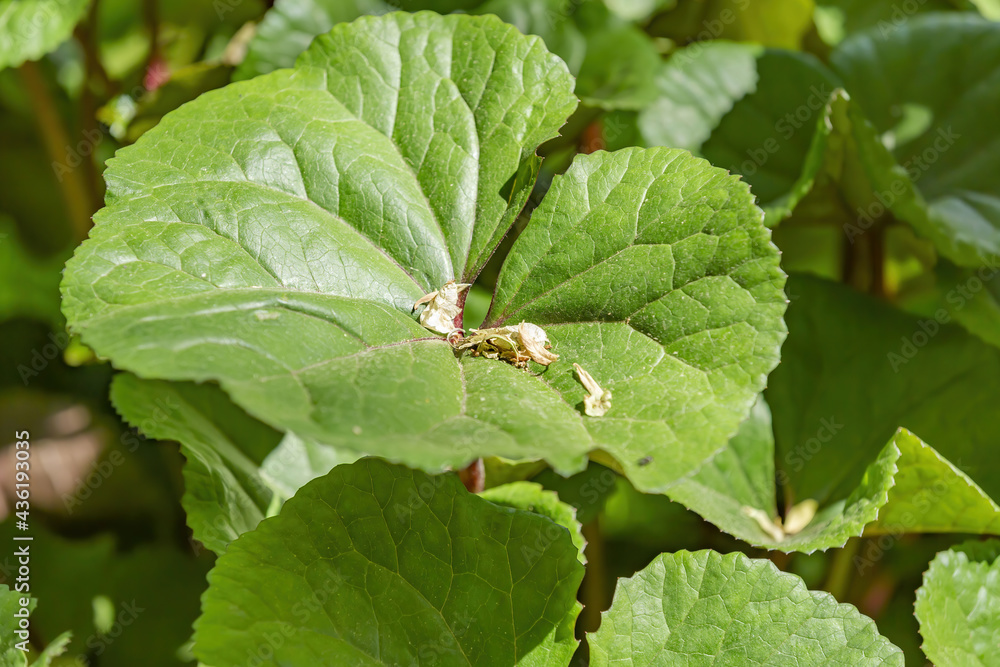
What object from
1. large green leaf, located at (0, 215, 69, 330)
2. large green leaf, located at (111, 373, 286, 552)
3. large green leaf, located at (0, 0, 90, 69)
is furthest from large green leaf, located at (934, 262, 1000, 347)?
large green leaf, located at (0, 215, 69, 330)

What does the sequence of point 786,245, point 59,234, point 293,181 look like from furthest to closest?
point 59,234
point 786,245
point 293,181

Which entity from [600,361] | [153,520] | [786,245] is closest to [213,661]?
[600,361]

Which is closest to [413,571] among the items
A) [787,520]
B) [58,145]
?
[787,520]

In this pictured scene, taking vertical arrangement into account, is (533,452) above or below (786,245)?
above

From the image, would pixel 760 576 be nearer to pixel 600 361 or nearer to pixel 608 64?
Result: pixel 600 361

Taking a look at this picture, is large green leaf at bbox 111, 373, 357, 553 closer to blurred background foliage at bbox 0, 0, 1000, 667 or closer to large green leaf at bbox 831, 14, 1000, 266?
blurred background foliage at bbox 0, 0, 1000, 667
